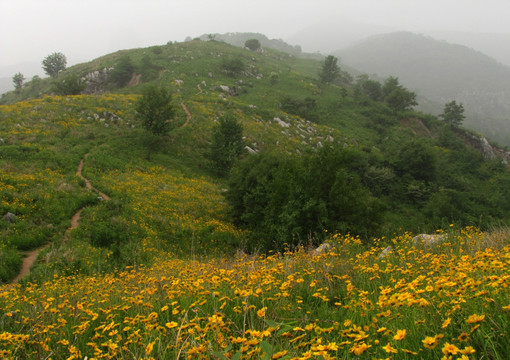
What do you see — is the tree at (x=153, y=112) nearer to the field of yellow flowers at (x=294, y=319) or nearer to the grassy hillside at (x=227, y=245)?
the grassy hillside at (x=227, y=245)

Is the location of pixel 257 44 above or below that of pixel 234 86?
above

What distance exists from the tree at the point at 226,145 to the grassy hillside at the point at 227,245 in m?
1.33

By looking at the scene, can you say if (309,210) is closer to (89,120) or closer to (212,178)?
(212,178)

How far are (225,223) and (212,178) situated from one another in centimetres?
883

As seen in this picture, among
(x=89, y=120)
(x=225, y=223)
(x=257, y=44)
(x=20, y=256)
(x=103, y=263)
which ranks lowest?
(x=225, y=223)

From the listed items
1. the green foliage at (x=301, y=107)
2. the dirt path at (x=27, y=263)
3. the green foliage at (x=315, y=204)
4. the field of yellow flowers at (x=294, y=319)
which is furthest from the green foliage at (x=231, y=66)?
the field of yellow flowers at (x=294, y=319)

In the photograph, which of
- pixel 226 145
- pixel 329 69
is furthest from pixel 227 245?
pixel 329 69

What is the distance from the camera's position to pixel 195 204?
55.7 ft

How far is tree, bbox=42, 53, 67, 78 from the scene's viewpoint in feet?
199

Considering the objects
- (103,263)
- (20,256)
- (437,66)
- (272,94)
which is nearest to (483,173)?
(272,94)

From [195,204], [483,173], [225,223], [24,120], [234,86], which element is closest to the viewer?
[225,223]

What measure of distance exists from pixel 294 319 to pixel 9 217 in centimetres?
1261

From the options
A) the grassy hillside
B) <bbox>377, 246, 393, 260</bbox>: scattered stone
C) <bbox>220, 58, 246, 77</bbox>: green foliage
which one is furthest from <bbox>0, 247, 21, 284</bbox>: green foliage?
<bbox>220, 58, 246, 77</bbox>: green foliage

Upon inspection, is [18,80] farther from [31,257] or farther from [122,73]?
[31,257]
